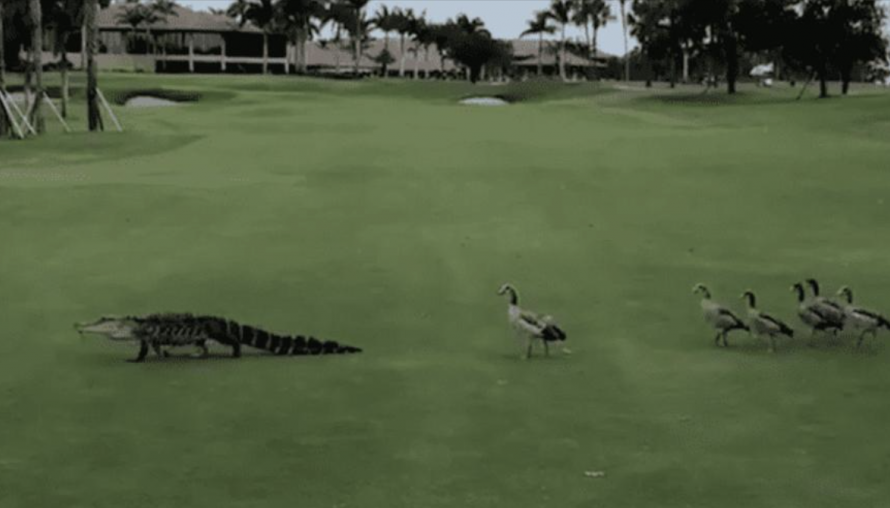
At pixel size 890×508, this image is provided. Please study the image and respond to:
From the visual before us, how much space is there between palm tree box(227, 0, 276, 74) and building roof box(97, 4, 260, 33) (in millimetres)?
2426

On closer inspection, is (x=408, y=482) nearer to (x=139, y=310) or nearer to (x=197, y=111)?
(x=139, y=310)

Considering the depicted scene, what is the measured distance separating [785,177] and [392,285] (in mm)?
17761

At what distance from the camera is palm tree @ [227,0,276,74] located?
536 ft

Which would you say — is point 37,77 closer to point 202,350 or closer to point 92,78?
point 92,78

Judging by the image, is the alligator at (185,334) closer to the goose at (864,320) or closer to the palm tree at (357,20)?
the goose at (864,320)

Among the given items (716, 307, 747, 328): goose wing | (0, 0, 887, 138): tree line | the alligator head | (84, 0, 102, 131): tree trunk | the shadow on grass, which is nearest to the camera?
the alligator head

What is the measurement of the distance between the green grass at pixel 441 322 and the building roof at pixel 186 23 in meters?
128

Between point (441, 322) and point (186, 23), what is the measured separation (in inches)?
6236

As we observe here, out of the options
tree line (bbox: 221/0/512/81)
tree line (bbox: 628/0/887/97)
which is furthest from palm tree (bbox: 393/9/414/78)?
tree line (bbox: 628/0/887/97)

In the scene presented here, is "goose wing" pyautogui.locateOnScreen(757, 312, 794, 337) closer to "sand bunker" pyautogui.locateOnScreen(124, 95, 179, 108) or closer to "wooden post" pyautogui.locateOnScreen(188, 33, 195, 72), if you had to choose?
"sand bunker" pyautogui.locateOnScreen(124, 95, 179, 108)

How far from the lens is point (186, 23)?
171625mm

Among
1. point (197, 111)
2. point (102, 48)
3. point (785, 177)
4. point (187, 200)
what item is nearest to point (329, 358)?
point (187, 200)

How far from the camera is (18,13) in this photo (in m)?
81.9

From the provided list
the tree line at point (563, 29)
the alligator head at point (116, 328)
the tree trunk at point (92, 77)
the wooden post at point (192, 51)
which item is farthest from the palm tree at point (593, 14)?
the alligator head at point (116, 328)
